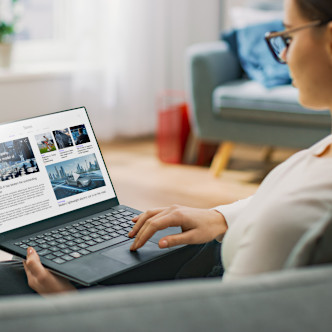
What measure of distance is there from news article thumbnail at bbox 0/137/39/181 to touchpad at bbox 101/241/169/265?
0.73 feet

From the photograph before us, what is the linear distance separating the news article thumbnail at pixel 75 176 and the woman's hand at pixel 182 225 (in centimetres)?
20

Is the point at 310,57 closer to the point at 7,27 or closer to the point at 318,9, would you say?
the point at 318,9

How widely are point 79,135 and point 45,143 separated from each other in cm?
8

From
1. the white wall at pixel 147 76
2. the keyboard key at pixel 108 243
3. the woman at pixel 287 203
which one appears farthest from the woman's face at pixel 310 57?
the white wall at pixel 147 76

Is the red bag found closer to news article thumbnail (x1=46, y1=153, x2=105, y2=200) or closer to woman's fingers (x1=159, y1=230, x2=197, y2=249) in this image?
news article thumbnail (x1=46, y1=153, x2=105, y2=200)

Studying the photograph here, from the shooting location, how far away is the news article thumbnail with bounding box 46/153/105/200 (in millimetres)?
1155

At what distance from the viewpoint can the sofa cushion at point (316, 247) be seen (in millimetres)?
550

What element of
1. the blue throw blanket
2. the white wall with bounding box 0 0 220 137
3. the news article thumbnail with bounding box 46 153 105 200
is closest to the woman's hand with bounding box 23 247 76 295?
the news article thumbnail with bounding box 46 153 105 200

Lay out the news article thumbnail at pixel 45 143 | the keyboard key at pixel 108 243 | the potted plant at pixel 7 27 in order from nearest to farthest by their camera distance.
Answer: the keyboard key at pixel 108 243 → the news article thumbnail at pixel 45 143 → the potted plant at pixel 7 27

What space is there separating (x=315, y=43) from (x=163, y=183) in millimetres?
2565

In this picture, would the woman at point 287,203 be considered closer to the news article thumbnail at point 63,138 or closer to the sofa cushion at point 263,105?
the news article thumbnail at point 63,138

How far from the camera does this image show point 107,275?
0.91 m

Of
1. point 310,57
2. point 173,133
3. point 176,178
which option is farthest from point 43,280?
point 173,133

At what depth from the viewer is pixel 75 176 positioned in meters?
1.19
